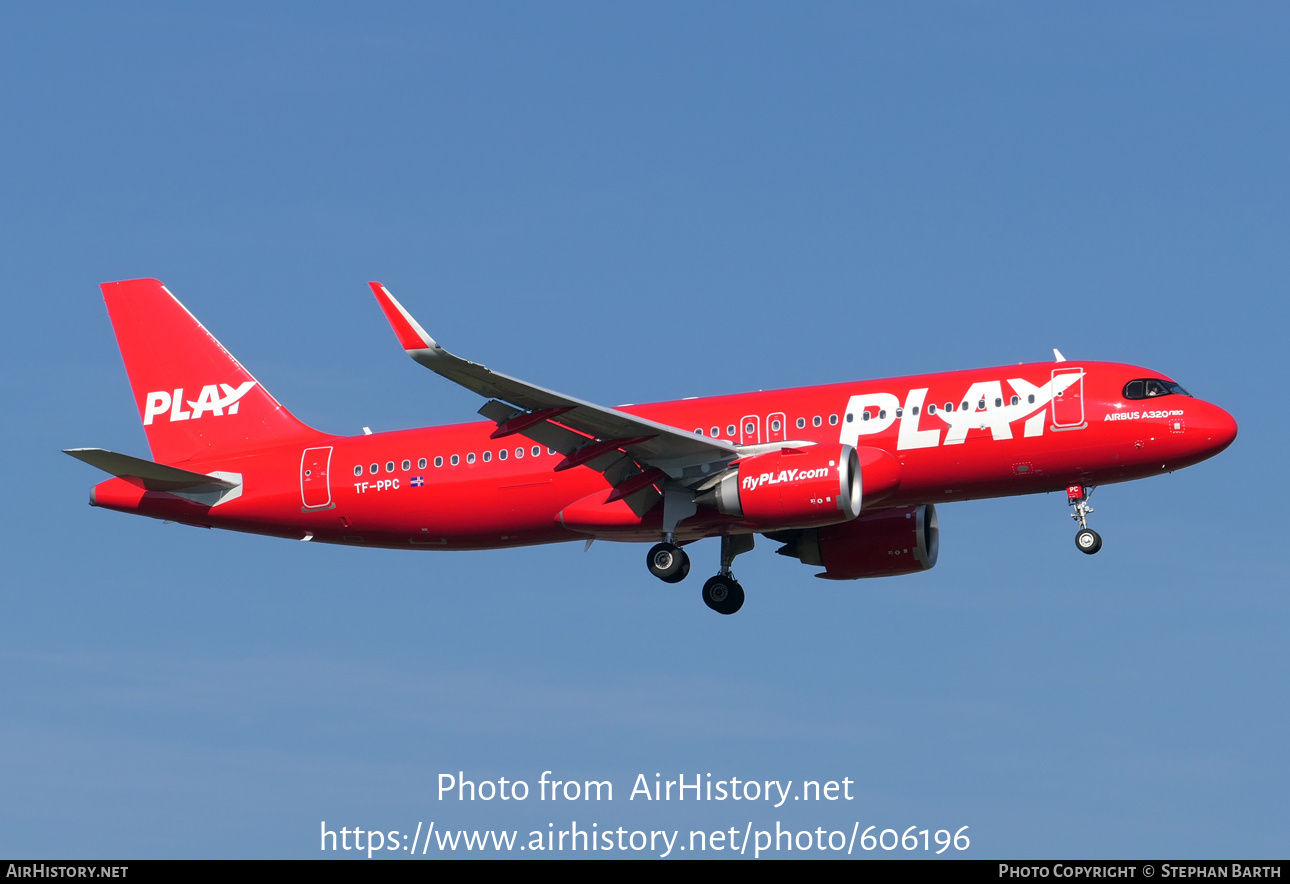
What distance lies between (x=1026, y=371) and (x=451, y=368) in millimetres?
13834

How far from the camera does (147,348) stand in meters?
51.1

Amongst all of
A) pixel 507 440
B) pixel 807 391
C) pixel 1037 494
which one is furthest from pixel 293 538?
pixel 1037 494

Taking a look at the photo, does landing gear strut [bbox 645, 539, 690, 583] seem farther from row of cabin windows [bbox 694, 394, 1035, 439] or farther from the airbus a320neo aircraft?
row of cabin windows [bbox 694, 394, 1035, 439]

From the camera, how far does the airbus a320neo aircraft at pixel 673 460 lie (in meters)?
42.0

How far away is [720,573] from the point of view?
47.2m

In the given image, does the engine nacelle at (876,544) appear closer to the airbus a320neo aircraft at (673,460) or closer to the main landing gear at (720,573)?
the airbus a320neo aircraft at (673,460)

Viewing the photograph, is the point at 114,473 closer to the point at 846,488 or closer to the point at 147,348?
the point at 147,348

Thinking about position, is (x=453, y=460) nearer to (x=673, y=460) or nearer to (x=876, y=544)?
(x=673, y=460)

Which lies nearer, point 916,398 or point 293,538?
point 916,398

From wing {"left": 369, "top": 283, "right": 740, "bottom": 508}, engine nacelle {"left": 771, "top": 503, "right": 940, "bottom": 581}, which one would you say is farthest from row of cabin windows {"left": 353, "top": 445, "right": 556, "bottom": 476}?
engine nacelle {"left": 771, "top": 503, "right": 940, "bottom": 581}

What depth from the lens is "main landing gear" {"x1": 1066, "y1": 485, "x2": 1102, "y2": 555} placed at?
42.8 m

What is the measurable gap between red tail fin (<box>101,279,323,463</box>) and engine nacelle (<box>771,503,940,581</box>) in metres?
13.8

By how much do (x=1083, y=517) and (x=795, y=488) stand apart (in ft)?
23.0

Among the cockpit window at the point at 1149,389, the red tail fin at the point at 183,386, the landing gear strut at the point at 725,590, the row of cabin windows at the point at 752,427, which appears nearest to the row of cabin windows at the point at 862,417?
the row of cabin windows at the point at 752,427
